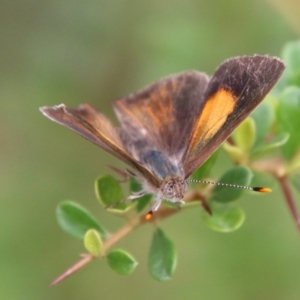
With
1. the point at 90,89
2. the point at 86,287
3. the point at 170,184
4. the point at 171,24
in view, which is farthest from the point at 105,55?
the point at 170,184

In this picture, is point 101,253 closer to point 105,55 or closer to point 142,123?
point 142,123

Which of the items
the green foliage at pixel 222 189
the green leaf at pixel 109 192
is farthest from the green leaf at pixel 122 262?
the green leaf at pixel 109 192

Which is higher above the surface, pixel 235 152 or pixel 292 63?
pixel 292 63

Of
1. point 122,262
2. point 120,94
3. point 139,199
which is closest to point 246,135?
point 139,199

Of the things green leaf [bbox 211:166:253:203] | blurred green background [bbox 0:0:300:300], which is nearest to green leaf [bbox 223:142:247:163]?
green leaf [bbox 211:166:253:203]

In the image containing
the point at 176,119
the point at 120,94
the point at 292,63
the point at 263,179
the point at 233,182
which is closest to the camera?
the point at 233,182

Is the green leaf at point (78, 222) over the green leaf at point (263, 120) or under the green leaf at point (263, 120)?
under

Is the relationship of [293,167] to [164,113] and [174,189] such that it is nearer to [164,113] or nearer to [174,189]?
[174,189]

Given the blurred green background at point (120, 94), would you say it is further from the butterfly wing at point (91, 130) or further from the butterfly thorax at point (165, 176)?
the butterfly wing at point (91, 130)
